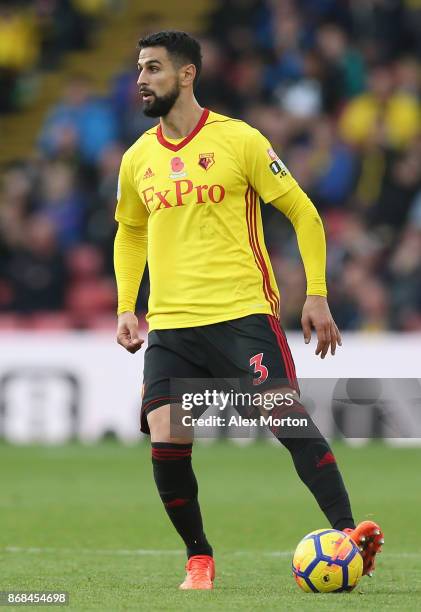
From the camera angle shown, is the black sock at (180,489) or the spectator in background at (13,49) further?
the spectator in background at (13,49)

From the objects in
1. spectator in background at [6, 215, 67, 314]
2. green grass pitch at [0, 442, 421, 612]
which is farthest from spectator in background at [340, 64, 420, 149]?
green grass pitch at [0, 442, 421, 612]

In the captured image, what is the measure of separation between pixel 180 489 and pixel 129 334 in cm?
69

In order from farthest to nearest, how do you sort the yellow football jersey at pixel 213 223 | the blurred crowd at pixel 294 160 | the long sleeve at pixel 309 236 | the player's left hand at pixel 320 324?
the blurred crowd at pixel 294 160
the yellow football jersey at pixel 213 223
the long sleeve at pixel 309 236
the player's left hand at pixel 320 324

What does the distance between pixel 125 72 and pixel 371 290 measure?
571 cm

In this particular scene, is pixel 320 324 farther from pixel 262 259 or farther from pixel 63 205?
pixel 63 205

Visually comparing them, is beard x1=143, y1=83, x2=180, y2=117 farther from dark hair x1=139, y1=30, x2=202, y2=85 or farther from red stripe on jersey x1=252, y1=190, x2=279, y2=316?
red stripe on jersey x1=252, y1=190, x2=279, y2=316

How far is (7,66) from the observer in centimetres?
1948

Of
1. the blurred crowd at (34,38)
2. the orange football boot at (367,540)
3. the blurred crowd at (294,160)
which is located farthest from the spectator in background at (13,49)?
the orange football boot at (367,540)

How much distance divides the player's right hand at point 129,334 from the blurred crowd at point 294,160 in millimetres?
8264

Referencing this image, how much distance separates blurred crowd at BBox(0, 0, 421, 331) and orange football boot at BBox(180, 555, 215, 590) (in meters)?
8.44

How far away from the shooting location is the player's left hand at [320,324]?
5926 mm

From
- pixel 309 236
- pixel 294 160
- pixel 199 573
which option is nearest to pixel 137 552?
pixel 199 573

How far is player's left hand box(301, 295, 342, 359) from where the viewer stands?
5.93 metres

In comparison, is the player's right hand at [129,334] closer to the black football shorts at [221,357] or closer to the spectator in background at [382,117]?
the black football shorts at [221,357]
